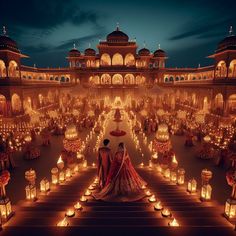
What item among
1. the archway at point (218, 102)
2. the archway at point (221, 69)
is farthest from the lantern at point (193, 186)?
the archway at point (221, 69)

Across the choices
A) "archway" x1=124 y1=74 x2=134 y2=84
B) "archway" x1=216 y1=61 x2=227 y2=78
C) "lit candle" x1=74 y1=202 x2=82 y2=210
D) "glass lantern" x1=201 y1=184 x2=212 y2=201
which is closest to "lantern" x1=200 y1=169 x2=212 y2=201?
"glass lantern" x1=201 y1=184 x2=212 y2=201

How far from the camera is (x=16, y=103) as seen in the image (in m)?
20.5

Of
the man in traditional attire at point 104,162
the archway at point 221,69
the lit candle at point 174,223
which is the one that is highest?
the archway at point 221,69

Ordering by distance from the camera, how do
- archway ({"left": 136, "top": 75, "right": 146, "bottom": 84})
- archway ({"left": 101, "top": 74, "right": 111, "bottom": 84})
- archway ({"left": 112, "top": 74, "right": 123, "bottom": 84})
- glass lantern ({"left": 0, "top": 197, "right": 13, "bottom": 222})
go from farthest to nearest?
1. archway ({"left": 112, "top": 74, "right": 123, "bottom": 84})
2. archway ({"left": 101, "top": 74, "right": 111, "bottom": 84})
3. archway ({"left": 136, "top": 75, "right": 146, "bottom": 84})
4. glass lantern ({"left": 0, "top": 197, "right": 13, "bottom": 222})

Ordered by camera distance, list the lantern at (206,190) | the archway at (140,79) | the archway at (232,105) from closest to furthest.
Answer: the lantern at (206,190), the archway at (232,105), the archway at (140,79)

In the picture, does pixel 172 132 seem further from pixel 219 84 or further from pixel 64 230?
pixel 64 230

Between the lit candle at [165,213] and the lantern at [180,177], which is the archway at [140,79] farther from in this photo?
the lit candle at [165,213]

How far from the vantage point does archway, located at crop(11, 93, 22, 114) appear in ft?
61.5

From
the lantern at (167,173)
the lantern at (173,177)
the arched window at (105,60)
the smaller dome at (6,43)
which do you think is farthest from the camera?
the arched window at (105,60)

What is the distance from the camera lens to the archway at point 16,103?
61.5 feet

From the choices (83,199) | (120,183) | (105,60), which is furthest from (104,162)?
(105,60)

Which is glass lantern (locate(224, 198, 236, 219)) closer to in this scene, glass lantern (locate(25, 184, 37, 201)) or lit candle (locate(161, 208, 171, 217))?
lit candle (locate(161, 208, 171, 217))

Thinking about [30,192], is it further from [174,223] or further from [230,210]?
[230,210]

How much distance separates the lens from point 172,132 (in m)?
16.5
